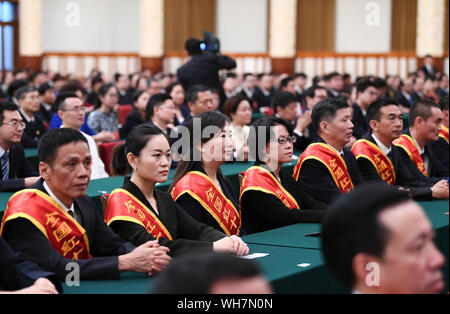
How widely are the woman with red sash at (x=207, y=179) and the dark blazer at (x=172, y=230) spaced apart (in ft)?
1.22

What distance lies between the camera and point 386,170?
489 centimetres

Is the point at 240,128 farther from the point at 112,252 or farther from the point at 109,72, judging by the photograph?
the point at 109,72

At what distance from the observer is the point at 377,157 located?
4840 millimetres

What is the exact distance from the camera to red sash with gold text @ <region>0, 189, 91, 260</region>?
8.68 feet

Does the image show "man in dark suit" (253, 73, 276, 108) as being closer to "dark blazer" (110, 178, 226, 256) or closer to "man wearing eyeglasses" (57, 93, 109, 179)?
"man wearing eyeglasses" (57, 93, 109, 179)

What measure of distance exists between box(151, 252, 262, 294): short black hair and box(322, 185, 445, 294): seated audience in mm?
306

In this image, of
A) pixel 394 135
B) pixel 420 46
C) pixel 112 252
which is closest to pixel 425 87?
pixel 420 46

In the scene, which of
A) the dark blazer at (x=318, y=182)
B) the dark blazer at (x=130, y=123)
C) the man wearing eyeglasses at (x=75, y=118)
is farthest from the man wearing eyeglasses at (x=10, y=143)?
the dark blazer at (x=130, y=123)

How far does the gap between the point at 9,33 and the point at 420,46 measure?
9296mm

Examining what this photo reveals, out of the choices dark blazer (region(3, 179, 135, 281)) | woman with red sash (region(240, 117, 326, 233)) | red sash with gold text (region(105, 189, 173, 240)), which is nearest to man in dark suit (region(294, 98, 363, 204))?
woman with red sash (region(240, 117, 326, 233))

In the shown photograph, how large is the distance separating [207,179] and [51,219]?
1.15 m

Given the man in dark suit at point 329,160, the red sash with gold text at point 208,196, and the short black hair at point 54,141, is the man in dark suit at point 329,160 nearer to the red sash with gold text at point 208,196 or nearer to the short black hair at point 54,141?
the red sash with gold text at point 208,196
